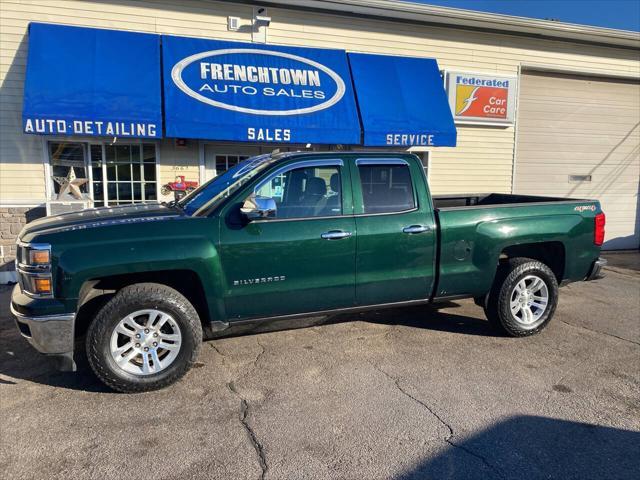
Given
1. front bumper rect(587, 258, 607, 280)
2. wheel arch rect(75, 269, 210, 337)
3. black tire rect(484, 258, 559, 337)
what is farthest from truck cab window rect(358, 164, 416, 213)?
front bumper rect(587, 258, 607, 280)

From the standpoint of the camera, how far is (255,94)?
809 centimetres

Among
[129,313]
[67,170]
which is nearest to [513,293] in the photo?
[129,313]

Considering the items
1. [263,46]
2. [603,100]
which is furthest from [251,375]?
[603,100]

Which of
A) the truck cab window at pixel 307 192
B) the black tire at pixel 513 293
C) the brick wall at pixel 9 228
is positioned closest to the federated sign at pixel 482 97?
the black tire at pixel 513 293

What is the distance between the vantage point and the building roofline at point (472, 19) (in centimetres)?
895

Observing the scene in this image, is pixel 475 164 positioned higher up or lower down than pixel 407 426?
higher up

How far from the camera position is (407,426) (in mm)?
3234

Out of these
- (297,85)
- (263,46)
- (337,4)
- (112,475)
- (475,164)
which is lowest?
(112,475)

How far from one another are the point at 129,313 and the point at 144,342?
27cm

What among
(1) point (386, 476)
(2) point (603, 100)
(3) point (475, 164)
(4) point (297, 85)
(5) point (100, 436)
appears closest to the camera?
(1) point (386, 476)

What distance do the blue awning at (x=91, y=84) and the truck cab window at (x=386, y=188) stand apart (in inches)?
174

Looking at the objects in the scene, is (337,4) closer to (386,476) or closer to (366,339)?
(366,339)

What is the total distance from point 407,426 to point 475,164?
8333 mm

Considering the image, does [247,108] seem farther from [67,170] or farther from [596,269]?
[596,269]
